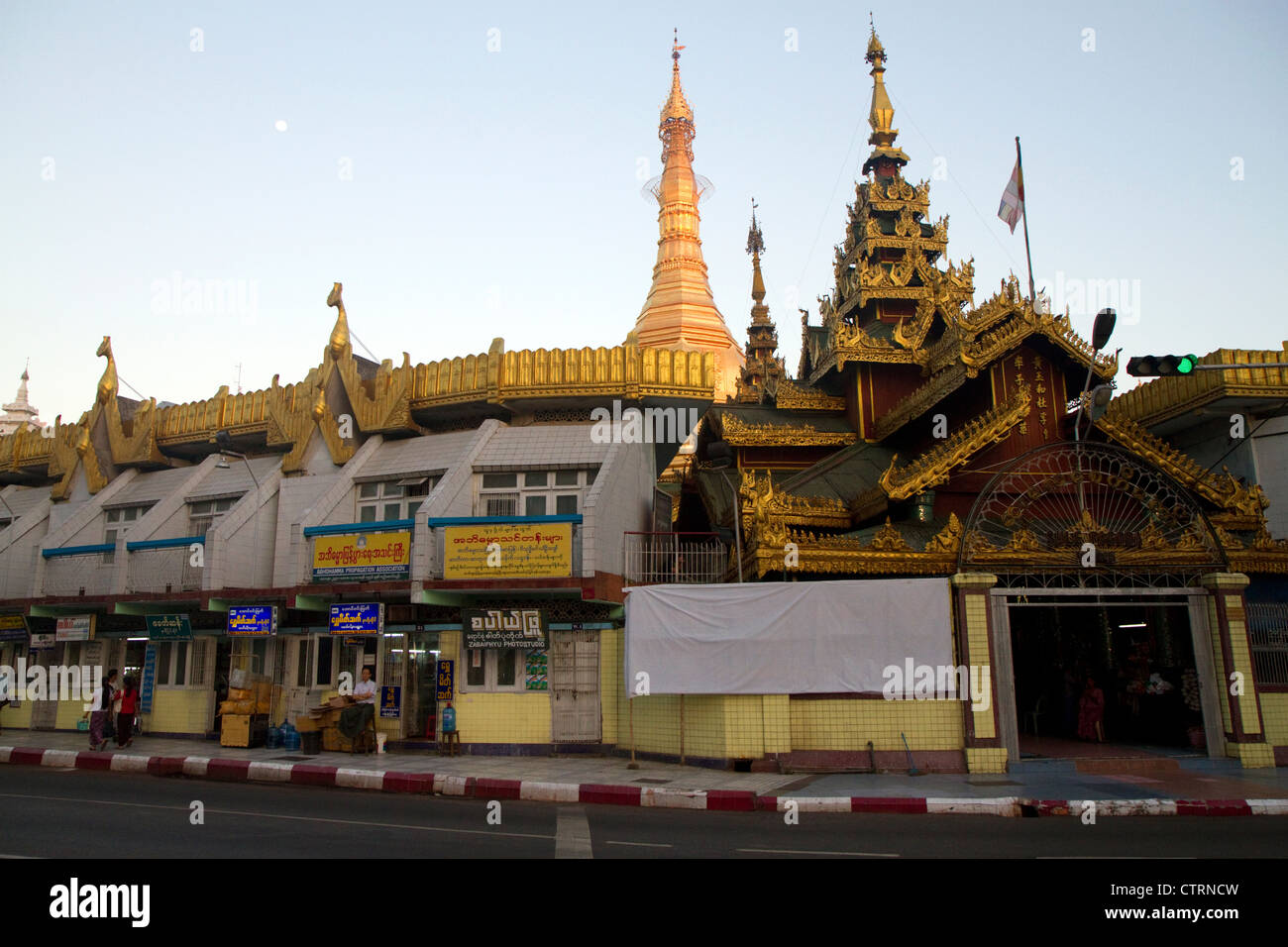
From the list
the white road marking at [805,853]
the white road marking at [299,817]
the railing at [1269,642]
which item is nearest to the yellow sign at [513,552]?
the white road marking at [299,817]

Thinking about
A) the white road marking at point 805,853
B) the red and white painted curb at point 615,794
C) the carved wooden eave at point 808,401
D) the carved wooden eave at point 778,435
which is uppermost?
the carved wooden eave at point 808,401

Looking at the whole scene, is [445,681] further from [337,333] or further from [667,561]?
[337,333]

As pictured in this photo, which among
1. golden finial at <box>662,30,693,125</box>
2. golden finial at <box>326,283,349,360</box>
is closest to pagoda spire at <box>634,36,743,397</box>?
golden finial at <box>662,30,693,125</box>

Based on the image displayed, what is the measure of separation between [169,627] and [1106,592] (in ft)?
66.1

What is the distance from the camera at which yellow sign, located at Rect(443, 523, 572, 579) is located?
1791 centimetres

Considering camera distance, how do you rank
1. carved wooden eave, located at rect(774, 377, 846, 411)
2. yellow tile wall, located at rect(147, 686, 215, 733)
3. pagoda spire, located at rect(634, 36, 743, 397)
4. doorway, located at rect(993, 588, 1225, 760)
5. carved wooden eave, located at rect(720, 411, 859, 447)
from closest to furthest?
doorway, located at rect(993, 588, 1225, 760) < yellow tile wall, located at rect(147, 686, 215, 733) < carved wooden eave, located at rect(720, 411, 859, 447) < carved wooden eave, located at rect(774, 377, 846, 411) < pagoda spire, located at rect(634, 36, 743, 397)

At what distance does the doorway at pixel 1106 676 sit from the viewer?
53.3ft

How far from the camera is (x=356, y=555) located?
1916cm

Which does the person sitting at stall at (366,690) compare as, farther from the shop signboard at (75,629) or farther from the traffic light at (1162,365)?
the traffic light at (1162,365)

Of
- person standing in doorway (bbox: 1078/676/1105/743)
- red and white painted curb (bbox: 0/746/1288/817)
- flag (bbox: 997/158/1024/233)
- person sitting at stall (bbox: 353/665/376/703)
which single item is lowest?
red and white painted curb (bbox: 0/746/1288/817)

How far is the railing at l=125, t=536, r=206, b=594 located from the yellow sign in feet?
23.6

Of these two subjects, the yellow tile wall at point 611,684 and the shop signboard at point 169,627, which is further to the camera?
the shop signboard at point 169,627

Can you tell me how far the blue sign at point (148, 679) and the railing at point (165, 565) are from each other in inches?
85.2

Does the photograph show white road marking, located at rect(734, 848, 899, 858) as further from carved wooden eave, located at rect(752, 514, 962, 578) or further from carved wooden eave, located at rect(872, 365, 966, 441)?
carved wooden eave, located at rect(872, 365, 966, 441)
